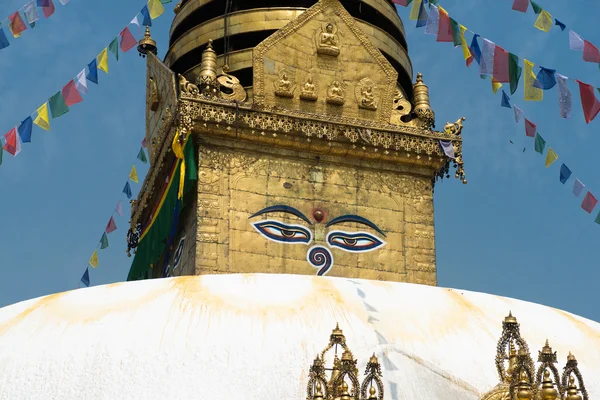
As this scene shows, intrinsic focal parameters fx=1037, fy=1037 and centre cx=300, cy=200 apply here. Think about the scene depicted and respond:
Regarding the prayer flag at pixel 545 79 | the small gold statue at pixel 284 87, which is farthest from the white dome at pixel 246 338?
the small gold statue at pixel 284 87

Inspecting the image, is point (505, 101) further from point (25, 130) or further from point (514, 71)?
point (25, 130)

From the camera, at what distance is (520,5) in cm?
1117

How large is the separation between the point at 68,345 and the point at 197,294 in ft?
3.09

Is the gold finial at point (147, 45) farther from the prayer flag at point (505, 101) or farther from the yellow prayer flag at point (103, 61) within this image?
the prayer flag at point (505, 101)

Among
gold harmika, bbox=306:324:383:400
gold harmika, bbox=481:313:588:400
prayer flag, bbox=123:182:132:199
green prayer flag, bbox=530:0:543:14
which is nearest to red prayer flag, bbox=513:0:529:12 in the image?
green prayer flag, bbox=530:0:543:14

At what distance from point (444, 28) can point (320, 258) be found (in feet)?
10.5

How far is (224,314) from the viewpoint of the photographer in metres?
6.98

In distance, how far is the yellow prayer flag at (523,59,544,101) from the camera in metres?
10.9

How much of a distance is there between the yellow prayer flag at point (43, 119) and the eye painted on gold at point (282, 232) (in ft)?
9.37

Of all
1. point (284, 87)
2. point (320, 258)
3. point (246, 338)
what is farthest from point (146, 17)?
point (246, 338)

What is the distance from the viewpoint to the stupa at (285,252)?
6.63 meters

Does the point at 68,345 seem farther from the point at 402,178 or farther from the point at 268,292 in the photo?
the point at 402,178

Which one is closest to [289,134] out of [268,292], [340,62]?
[340,62]

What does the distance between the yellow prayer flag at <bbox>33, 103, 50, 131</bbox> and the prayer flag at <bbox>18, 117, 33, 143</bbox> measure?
9 cm
